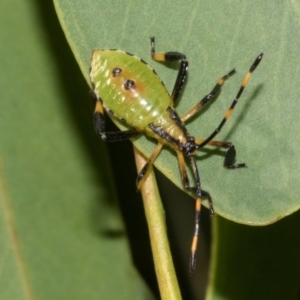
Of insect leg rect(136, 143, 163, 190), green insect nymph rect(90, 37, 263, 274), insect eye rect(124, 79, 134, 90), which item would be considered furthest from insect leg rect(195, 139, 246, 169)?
insect eye rect(124, 79, 134, 90)

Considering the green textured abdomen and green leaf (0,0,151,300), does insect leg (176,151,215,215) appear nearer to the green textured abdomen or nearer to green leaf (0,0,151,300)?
the green textured abdomen

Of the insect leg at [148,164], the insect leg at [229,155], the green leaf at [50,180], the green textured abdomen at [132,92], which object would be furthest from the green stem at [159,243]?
the green leaf at [50,180]

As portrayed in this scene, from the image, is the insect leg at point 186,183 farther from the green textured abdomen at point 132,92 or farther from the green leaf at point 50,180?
the green leaf at point 50,180

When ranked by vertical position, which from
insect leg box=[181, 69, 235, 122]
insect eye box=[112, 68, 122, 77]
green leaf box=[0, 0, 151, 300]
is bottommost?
green leaf box=[0, 0, 151, 300]

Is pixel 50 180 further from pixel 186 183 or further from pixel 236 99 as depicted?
pixel 236 99

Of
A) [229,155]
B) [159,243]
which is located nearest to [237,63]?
[229,155]

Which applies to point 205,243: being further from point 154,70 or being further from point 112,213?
point 154,70
